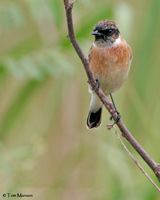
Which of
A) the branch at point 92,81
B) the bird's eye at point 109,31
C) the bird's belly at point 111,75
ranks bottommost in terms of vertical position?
the branch at point 92,81

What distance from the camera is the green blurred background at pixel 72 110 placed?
166 inches

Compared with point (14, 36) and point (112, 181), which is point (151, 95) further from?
point (14, 36)

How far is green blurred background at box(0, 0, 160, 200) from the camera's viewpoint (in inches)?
166

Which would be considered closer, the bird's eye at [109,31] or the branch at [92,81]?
the branch at [92,81]

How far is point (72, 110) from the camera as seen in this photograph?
5.41m

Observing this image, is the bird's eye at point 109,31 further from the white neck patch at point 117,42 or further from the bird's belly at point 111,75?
the bird's belly at point 111,75

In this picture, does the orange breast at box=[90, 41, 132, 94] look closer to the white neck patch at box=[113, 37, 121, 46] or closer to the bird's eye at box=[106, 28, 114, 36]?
the white neck patch at box=[113, 37, 121, 46]

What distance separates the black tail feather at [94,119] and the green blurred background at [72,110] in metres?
0.08

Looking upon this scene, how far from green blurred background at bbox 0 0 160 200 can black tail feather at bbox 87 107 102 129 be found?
0.08 metres

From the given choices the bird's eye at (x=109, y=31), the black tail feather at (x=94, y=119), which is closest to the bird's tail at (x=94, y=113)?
the black tail feather at (x=94, y=119)

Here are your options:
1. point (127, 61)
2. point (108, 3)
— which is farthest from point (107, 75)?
point (108, 3)

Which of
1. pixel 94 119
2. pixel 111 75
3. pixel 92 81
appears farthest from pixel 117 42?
pixel 92 81

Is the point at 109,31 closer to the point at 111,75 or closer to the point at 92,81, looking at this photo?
the point at 111,75

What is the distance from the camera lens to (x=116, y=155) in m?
4.64
